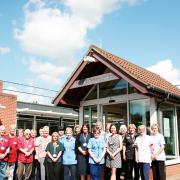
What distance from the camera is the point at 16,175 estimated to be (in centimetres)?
896

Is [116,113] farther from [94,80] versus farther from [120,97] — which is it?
[94,80]

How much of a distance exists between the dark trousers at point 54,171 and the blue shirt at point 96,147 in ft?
3.37

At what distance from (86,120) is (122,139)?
4.32m

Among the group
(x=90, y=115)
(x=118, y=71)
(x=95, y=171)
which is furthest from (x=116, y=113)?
(x=95, y=171)

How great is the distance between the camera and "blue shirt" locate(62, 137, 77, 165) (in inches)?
317

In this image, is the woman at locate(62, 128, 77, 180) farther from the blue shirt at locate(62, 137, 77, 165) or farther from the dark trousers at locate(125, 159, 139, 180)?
the dark trousers at locate(125, 159, 139, 180)

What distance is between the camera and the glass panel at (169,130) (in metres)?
10.2

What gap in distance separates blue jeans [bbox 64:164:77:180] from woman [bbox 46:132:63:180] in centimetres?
21

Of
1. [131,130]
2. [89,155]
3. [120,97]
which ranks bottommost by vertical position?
[89,155]

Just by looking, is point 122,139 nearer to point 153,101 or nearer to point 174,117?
point 153,101

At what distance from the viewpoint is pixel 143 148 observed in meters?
7.70

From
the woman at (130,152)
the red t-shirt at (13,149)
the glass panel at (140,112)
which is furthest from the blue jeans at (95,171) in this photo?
the glass panel at (140,112)

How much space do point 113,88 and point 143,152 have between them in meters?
4.15

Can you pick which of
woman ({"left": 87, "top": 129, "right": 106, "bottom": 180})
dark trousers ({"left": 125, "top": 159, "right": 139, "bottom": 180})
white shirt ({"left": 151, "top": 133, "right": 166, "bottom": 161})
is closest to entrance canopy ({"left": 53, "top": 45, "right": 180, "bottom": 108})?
white shirt ({"left": 151, "top": 133, "right": 166, "bottom": 161})
